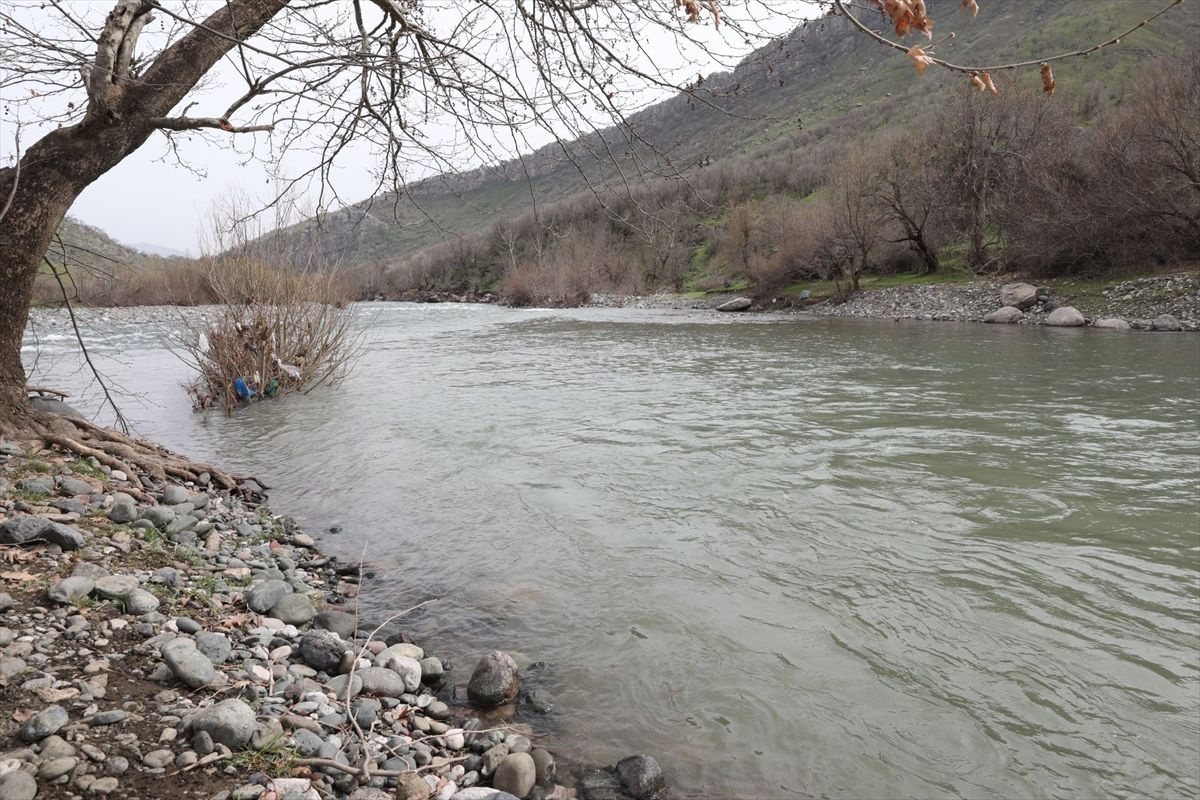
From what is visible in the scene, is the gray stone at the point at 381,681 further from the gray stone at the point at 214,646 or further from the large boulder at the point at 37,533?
the large boulder at the point at 37,533

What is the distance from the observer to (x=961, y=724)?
12.6 ft

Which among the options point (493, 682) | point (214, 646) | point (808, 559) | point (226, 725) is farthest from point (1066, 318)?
point (226, 725)

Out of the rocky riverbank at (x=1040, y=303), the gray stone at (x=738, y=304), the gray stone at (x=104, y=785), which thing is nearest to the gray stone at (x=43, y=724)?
the gray stone at (x=104, y=785)

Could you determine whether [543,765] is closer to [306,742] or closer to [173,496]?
[306,742]

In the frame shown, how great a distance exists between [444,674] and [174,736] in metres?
1.66

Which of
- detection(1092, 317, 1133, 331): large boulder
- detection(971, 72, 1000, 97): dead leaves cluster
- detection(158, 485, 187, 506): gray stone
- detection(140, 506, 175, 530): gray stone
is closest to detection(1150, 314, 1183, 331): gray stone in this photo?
detection(1092, 317, 1133, 331): large boulder

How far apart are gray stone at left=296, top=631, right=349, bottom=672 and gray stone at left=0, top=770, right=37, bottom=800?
164 centimetres

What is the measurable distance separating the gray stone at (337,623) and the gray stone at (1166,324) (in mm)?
27052

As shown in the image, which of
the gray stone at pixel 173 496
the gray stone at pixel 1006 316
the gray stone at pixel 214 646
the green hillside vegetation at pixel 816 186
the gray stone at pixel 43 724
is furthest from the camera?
the gray stone at pixel 1006 316

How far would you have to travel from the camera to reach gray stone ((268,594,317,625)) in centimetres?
455

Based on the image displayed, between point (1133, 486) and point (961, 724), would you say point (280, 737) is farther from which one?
point (1133, 486)

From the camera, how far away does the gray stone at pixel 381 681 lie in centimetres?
381

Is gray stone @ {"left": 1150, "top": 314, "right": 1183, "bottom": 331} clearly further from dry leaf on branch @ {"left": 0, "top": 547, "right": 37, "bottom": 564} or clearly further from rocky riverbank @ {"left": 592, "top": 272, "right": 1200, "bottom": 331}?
dry leaf on branch @ {"left": 0, "top": 547, "right": 37, "bottom": 564}

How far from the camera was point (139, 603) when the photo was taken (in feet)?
12.6
